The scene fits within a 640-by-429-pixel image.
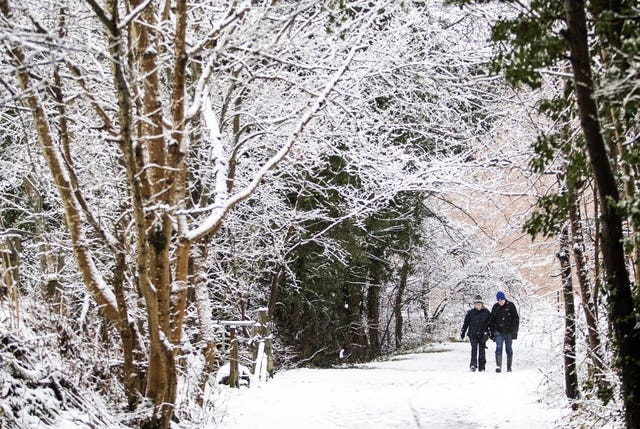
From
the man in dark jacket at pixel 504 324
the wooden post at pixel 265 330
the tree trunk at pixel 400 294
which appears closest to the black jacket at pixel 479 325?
the man in dark jacket at pixel 504 324

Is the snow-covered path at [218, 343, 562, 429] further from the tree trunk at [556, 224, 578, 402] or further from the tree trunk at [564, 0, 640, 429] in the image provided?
the tree trunk at [564, 0, 640, 429]

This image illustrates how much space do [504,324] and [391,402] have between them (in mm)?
5239

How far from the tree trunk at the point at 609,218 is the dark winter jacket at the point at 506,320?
956 centimetres

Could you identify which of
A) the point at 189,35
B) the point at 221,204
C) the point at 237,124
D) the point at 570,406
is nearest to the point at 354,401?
the point at 570,406

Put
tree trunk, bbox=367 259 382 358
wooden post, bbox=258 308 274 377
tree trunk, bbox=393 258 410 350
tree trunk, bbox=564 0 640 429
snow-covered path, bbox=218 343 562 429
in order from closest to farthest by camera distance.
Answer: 1. tree trunk, bbox=564 0 640 429
2. snow-covered path, bbox=218 343 562 429
3. wooden post, bbox=258 308 274 377
4. tree trunk, bbox=367 259 382 358
5. tree trunk, bbox=393 258 410 350

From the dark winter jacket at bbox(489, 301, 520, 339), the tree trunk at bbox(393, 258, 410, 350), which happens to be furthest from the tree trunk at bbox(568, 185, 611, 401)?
the tree trunk at bbox(393, 258, 410, 350)

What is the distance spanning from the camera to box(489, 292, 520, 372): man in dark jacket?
1495 centimetres

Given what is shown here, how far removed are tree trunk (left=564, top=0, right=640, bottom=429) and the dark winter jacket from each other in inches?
376

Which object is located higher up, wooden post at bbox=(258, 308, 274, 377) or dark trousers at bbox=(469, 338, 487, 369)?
wooden post at bbox=(258, 308, 274, 377)

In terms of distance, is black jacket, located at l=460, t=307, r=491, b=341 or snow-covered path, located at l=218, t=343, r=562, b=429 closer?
snow-covered path, located at l=218, t=343, r=562, b=429

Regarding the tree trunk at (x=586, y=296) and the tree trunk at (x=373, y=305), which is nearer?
the tree trunk at (x=586, y=296)

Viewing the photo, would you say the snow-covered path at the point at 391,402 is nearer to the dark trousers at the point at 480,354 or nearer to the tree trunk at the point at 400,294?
the dark trousers at the point at 480,354

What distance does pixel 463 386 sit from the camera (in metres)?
12.4

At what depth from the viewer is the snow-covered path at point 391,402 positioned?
348 inches
